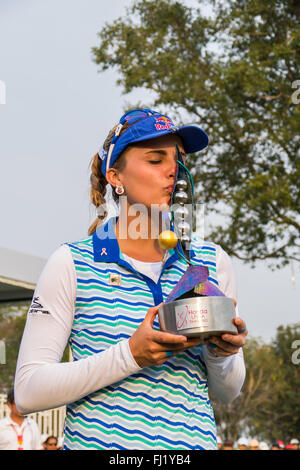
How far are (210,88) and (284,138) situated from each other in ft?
7.06

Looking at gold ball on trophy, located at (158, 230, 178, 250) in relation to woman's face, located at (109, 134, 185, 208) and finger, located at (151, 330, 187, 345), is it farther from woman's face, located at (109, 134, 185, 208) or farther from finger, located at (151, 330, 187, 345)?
finger, located at (151, 330, 187, 345)

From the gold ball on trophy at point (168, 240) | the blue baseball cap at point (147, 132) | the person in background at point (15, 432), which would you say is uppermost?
the person in background at point (15, 432)

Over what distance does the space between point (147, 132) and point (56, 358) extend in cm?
79

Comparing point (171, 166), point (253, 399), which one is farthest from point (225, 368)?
point (253, 399)

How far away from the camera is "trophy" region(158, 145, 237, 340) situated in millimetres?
1738

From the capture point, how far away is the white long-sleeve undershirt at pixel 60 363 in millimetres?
1868

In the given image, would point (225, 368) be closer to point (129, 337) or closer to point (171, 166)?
point (129, 337)

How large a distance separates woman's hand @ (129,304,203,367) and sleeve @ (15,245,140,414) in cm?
3

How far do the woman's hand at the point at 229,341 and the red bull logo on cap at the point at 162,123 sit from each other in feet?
2.38

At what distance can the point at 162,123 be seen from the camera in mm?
2230

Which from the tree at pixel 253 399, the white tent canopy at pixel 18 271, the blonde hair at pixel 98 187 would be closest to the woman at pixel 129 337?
the blonde hair at pixel 98 187

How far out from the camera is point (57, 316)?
1.99m

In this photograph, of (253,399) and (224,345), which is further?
(253,399)

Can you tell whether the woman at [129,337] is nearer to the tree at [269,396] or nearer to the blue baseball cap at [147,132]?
the blue baseball cap at [147,132]
